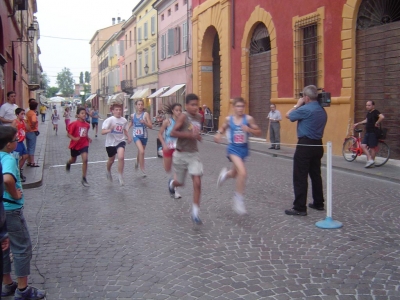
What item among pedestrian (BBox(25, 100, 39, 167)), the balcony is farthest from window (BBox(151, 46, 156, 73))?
pedestrian (BBox(25, 100, 39, 167))

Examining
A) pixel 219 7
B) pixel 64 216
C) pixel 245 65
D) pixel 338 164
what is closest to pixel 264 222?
pixel 64 216

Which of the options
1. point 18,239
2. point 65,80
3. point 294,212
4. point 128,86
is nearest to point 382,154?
point 294,212

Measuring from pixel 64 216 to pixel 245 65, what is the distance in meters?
15.9

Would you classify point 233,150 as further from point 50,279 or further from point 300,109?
point 50,279

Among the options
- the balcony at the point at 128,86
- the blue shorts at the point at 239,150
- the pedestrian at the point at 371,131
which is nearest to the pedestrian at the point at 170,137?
the blue shorts at the point at 239,150

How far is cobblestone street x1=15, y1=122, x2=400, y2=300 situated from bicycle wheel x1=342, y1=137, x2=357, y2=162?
4.06 metres

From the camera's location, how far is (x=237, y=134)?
6809mm

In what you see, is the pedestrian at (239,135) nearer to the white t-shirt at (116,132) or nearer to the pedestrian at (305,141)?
the pedestrian at (305,141)

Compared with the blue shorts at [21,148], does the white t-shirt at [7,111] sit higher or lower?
higher

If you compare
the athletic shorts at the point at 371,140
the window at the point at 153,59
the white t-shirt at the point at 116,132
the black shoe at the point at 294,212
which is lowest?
the black shoe at the point at 294,212

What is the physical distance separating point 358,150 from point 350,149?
0.40 m

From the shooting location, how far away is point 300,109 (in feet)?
22.1

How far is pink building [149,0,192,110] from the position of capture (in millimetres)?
30750

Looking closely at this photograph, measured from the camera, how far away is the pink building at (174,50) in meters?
30.8
